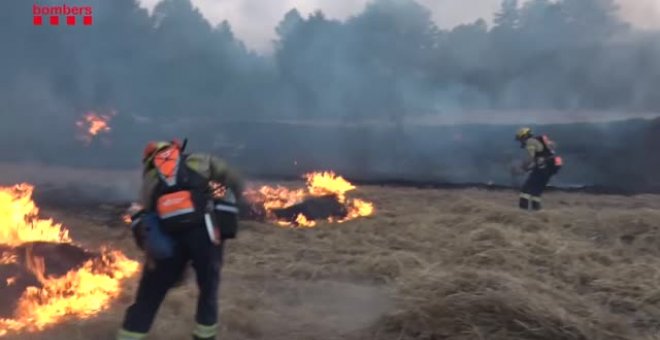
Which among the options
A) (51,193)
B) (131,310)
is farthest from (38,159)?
(131,310)

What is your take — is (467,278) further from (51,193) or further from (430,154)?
(430,154)

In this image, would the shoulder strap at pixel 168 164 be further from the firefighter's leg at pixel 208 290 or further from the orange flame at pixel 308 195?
the orange flame at pixel 308 195

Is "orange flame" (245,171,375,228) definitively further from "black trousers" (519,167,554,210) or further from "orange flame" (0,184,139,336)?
"orange flame" (0,184,139,336)

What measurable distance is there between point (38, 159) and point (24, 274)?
43.1ft

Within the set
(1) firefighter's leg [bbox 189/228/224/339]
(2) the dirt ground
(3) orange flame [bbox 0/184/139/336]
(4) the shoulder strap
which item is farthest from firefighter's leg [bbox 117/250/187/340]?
(3) orange flame [bbox 0/184/139/336]

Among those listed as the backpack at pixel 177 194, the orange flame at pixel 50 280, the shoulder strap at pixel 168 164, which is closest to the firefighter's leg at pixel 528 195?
the orange flame at pixel 50 280

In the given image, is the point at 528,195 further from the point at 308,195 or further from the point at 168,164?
the point at 168,164

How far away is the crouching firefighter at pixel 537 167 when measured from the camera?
38.1 ft

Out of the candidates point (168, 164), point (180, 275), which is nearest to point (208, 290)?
point (180, 275)

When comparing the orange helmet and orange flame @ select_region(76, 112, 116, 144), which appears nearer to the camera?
the orange helmet

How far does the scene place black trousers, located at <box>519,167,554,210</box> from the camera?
38.1 ft

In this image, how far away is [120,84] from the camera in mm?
20250

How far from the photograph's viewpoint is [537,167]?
458 inches

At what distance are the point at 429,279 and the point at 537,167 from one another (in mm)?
6684
